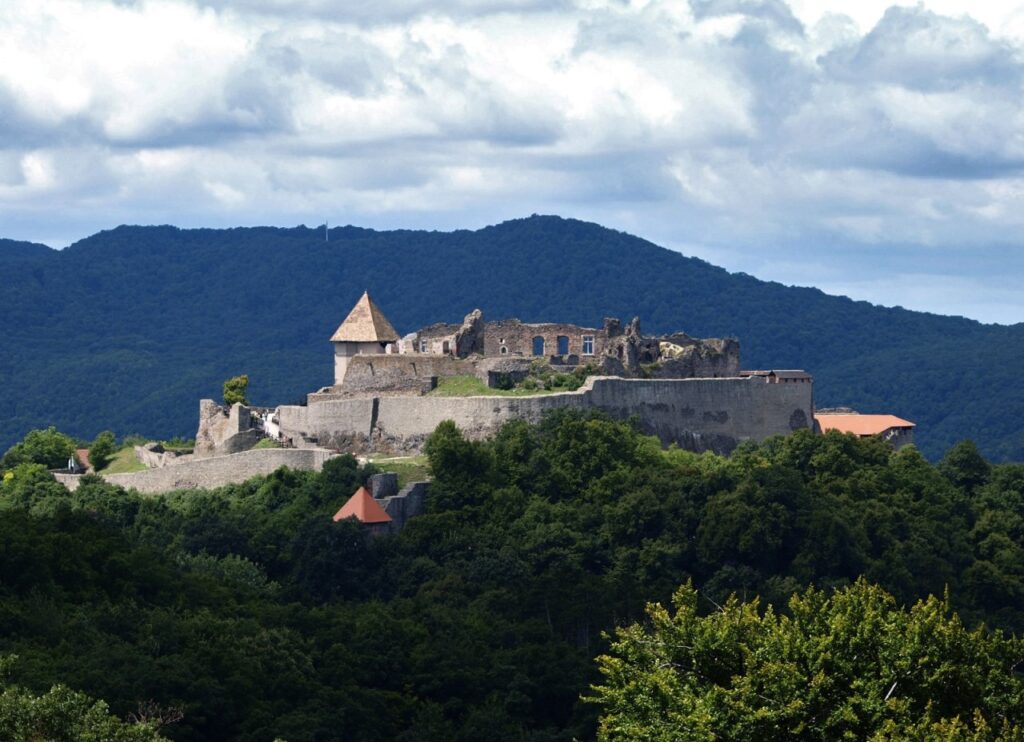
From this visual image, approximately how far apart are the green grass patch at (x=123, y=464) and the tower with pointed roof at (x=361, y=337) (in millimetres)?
6162

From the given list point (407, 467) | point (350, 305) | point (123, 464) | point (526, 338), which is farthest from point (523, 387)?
point (350, 305)

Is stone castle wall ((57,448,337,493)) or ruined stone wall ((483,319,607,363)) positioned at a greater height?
ruined stone wall ((483,319,607,363))

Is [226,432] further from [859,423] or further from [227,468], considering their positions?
[859,423]

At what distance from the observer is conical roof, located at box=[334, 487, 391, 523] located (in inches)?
2226

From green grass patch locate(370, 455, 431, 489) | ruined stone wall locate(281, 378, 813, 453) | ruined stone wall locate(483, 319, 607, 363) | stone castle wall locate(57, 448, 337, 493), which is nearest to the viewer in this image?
green grass patch locate(370, 455, 431, 489)

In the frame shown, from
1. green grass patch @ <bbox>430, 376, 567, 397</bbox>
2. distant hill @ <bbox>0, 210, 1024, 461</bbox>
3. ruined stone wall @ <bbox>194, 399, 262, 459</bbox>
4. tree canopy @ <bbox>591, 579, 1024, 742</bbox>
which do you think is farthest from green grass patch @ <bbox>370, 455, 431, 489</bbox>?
distant hill @ <bbox>0, 210, 1024, 461</bbox>

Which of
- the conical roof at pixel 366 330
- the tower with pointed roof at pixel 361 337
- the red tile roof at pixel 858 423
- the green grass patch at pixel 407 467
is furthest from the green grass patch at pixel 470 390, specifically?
the red tile roof at pixel 858 423

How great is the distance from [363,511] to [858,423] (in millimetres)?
19984

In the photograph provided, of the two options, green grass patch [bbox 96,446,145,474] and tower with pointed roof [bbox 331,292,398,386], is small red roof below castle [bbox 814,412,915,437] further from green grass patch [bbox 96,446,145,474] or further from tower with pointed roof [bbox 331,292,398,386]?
green grass patch [bbox 96,446,145,474]

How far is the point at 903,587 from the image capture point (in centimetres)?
5906

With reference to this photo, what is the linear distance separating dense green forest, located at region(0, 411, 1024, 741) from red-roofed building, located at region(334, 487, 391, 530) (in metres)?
0.49

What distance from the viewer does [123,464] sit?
6688cm

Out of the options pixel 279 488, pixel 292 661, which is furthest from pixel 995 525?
pixel 292 661

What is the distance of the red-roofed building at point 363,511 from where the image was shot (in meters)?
56.6
